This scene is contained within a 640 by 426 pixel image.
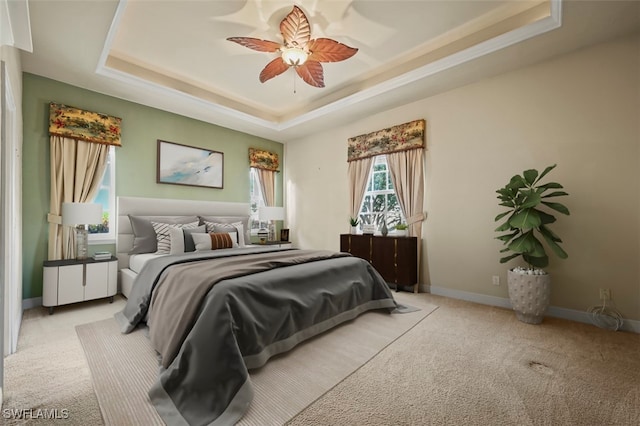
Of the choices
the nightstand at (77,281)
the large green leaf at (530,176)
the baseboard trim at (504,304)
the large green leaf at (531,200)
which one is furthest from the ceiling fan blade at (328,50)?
the nightstand at (77,281)

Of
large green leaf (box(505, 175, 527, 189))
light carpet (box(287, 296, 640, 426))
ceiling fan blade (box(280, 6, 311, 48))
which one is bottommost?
light carpet (box(287, 296, 640, 426))

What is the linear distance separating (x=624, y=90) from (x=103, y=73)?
5.51m

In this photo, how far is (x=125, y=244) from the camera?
12.3 ft

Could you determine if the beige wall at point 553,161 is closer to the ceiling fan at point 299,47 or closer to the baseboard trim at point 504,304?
the baseboard trim at point 504,304

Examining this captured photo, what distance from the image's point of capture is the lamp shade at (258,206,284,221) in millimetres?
5164

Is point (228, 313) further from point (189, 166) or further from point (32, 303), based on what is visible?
point (189, 166)

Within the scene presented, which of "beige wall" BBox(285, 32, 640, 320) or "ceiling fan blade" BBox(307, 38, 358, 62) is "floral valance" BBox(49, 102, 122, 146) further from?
"beige wall" BBox(285, 32, 640, 320)

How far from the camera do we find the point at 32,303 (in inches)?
124

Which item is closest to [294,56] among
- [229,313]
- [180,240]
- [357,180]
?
[357,180]

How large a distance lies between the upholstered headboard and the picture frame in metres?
0.34

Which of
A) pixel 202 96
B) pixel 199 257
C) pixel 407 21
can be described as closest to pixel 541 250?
pixel 407 21

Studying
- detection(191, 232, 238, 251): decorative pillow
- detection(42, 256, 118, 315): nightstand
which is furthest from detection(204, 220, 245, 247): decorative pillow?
detection(42, 256, 118, 315): nightstand

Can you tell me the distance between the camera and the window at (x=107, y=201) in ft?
12.2

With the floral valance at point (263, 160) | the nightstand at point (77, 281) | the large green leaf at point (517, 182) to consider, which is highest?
the floral valance at point (263, 160)
